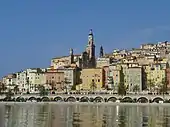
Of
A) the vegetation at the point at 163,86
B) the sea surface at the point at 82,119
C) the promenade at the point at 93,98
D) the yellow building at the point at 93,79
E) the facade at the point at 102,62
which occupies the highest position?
the facade at the point at 102,62

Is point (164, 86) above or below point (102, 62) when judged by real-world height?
below

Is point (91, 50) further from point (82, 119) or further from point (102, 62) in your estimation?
point (82, 119)

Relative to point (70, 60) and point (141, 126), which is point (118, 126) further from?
point (70, 60)

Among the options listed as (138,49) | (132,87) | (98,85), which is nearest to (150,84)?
(132,87)

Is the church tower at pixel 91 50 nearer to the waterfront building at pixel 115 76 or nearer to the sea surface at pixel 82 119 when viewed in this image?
the waterfront building at pixel 115 76

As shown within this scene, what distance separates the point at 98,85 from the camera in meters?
151

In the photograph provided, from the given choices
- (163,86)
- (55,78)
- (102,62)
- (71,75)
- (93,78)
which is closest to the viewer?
(163,86)

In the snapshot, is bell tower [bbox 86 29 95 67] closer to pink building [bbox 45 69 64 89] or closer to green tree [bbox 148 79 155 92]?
pink building [bbox 45 69 64 89]

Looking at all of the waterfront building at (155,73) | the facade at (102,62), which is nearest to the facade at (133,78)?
the waterfront building at (155,73)

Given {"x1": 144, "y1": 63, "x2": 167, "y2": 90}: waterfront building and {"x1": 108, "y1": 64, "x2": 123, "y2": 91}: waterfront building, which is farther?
{"x1": 108, "y1": 64, "x2": 123, "y2": 91}: waterfront building

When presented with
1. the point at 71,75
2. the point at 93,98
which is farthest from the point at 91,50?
the point at 93,98

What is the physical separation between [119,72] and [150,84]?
11.9 metres

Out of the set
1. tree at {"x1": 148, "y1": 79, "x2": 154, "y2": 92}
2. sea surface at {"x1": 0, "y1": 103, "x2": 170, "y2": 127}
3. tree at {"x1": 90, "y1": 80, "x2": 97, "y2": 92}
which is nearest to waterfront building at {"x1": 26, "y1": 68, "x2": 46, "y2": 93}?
tree at {"x1": 90, "y1": 80, "x2": 97, "y2": 92}

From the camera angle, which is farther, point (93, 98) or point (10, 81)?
point (10, 81)
